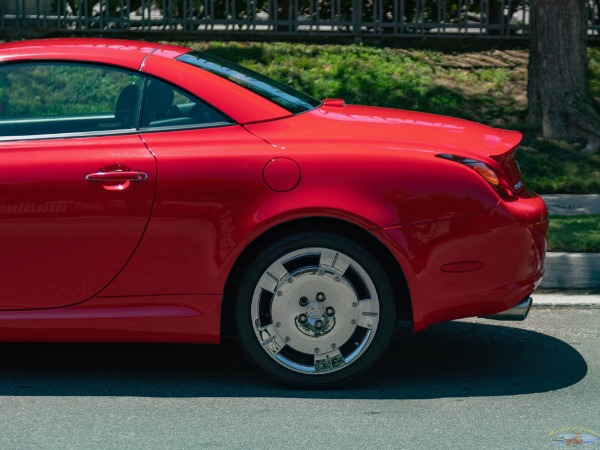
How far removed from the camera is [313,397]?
530 centimetres

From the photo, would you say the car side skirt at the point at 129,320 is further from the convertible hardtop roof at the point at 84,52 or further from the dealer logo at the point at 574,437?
the dealer logo at the point at 574,437

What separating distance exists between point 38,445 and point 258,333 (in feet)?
3.59

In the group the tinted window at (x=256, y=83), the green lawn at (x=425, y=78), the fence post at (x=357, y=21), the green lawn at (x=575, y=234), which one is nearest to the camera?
the tinted window at (x=256, y=83)

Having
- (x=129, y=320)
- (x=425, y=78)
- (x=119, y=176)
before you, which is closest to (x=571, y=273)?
(x=129, y=320)

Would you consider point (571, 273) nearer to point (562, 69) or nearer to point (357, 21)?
point (562, 69)

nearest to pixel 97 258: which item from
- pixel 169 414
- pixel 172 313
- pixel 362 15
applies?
pixel 172 313

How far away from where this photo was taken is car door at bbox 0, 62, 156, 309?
5234 mm

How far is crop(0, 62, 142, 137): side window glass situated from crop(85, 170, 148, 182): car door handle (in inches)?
10.7

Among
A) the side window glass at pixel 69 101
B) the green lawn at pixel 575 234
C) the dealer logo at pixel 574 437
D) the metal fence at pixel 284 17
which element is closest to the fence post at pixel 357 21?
the metal fence at pixel 284 17

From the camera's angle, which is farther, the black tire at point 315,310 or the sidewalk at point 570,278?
the sidewalk at point 570,278

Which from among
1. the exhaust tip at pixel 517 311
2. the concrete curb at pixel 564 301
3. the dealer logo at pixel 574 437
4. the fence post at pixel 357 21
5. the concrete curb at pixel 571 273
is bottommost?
the concrete curb at pixel 564 301

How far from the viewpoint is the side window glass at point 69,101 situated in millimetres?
5461

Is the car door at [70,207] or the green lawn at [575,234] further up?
the car door at [70,207]

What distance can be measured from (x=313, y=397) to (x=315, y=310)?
14.7 inches
